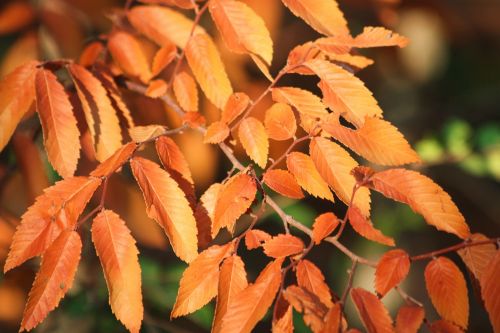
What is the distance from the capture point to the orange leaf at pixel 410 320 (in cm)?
64

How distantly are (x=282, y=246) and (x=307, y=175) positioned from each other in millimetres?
124

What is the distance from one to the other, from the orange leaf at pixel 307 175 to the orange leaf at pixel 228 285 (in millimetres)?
156

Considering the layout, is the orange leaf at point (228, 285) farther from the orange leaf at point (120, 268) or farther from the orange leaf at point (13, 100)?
the orange leaf at point (13, 100)

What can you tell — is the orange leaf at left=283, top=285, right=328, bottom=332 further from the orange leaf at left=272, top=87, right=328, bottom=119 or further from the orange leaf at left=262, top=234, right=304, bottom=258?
the orange leaf at left=272, top=87, right=328, bottom=119

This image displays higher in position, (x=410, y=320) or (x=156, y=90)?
(x=156, y=90)

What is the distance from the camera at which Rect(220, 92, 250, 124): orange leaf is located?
82cm

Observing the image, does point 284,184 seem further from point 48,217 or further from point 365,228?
point 48,217

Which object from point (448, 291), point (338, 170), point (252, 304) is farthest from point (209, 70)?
point (448, 291)

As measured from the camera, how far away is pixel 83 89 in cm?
87

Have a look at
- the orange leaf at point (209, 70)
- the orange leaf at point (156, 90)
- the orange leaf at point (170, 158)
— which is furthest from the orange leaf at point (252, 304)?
the orange leaf at point (156, 90)

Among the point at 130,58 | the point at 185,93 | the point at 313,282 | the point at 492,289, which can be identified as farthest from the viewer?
the point at 130,58

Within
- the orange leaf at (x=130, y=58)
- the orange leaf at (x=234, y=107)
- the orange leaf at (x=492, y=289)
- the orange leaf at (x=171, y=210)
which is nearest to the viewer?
the orange leaf at (x=492, y=289)

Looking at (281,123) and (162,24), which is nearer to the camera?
(281,123)

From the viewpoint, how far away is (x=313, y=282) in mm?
721
